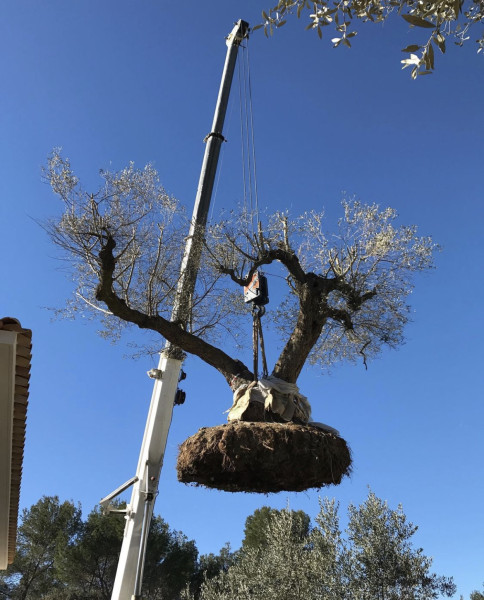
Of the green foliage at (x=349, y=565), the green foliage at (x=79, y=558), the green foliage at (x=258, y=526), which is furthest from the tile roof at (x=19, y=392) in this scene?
the green foliage at (x=258, y=526)

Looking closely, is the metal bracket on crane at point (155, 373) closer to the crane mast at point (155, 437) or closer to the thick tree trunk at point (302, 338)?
the crane mast at point (155, 437)

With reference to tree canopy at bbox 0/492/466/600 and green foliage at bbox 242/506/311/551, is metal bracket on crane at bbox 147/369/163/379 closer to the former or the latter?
tree canopy at bbox 0/492/466/600

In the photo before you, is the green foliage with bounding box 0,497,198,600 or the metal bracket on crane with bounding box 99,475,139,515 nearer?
the metal bracket on crane with bounding box 99,475,139,515

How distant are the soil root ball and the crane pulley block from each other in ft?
5.46

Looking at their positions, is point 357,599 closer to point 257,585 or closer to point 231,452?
point 257,585

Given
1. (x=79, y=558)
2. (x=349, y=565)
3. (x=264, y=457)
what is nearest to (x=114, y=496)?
(x=264, y=457)

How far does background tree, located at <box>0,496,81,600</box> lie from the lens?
2559 centimetres

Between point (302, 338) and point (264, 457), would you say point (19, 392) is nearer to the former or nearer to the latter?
point (264, 457)

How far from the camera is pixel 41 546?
2698 cm

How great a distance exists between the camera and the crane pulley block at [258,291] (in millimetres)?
6152

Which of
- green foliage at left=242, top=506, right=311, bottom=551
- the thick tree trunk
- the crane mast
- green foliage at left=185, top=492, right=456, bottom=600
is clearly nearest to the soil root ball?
the thick tree trunk

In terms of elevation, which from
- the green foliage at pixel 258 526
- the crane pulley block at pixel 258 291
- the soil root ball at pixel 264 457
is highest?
the green foliage at pixel 258 526

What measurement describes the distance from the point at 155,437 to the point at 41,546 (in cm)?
2456

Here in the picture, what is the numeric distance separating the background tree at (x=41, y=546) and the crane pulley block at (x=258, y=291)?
23740mm
